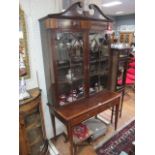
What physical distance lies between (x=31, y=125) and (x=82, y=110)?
2.03 ft

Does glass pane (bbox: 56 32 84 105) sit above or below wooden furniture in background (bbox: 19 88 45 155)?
above

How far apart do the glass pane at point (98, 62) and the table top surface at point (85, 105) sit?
0.45 feet

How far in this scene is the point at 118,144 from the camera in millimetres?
2121

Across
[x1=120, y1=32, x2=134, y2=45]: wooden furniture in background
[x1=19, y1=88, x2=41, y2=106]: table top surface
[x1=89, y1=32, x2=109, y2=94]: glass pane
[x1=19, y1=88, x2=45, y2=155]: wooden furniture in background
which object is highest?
[x1=120, y1=32, x2=134, y2=45]: wooden furniture in background

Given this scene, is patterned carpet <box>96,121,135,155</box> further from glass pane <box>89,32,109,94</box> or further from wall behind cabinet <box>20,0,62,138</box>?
wall behind cabinet <box>20,0,62,138</box>

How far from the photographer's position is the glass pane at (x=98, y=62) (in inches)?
79.4

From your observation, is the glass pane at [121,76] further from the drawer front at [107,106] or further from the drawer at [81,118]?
the drawer at [81,118]

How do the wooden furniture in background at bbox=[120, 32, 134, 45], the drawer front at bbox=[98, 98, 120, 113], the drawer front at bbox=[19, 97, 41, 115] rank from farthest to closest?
the wooden furniture in background at bbox=[120, 32, 134, 45], the drawer front at bbox=[98, 98, 120, 113], the drawer front at bbox=[19, 97, 41, 115]

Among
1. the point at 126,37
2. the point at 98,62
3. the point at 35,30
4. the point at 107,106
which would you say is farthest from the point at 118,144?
the point at 126,37

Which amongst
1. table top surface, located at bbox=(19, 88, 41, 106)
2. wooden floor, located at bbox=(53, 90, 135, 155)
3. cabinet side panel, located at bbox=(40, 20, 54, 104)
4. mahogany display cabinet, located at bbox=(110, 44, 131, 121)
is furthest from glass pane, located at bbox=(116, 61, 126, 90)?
table top surface, located at bbox=(19, 88, 41, 106)

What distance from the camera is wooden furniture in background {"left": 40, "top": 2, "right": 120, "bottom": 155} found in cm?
158

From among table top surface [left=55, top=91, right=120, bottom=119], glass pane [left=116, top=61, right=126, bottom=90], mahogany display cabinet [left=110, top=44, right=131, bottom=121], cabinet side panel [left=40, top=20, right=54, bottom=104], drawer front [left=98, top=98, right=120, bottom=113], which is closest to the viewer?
Result: cabinet side panel [left=40, top=20, right=54, bottom=104]

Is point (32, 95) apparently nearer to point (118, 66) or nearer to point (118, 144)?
point (118, 144)
